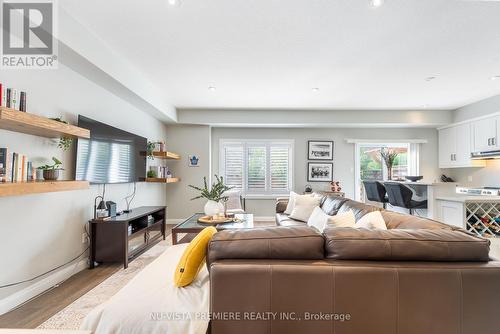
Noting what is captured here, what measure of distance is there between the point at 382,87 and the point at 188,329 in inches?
170

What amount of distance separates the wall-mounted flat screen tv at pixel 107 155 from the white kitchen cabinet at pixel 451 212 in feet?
14.9

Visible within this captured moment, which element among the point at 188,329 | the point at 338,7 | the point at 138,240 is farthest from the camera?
the point at 138,240

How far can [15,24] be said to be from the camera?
1.96 meters

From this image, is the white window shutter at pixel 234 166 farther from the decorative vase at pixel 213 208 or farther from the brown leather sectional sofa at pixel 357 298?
the brown leather sectional sofa at pixel 357 298

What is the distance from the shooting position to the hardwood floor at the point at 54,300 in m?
1.86

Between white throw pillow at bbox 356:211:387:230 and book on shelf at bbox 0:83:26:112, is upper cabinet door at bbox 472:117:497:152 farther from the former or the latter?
book on shelf at bbox 0:83:26:112

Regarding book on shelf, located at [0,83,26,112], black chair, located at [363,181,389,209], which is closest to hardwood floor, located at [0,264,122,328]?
book on shelf, located at [0,83,26,112]

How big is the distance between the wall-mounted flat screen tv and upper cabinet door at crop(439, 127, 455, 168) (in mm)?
6574

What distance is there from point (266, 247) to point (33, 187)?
1.91 meters

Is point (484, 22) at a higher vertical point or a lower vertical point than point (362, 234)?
higher

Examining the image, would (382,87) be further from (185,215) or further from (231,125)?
(185,215)

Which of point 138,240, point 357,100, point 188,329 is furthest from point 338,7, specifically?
point 138,240

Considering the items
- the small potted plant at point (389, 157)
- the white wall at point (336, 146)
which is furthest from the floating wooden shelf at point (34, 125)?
the small potted plant at point (389, 157)

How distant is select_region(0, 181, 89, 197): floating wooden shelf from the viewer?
65.4 inches
